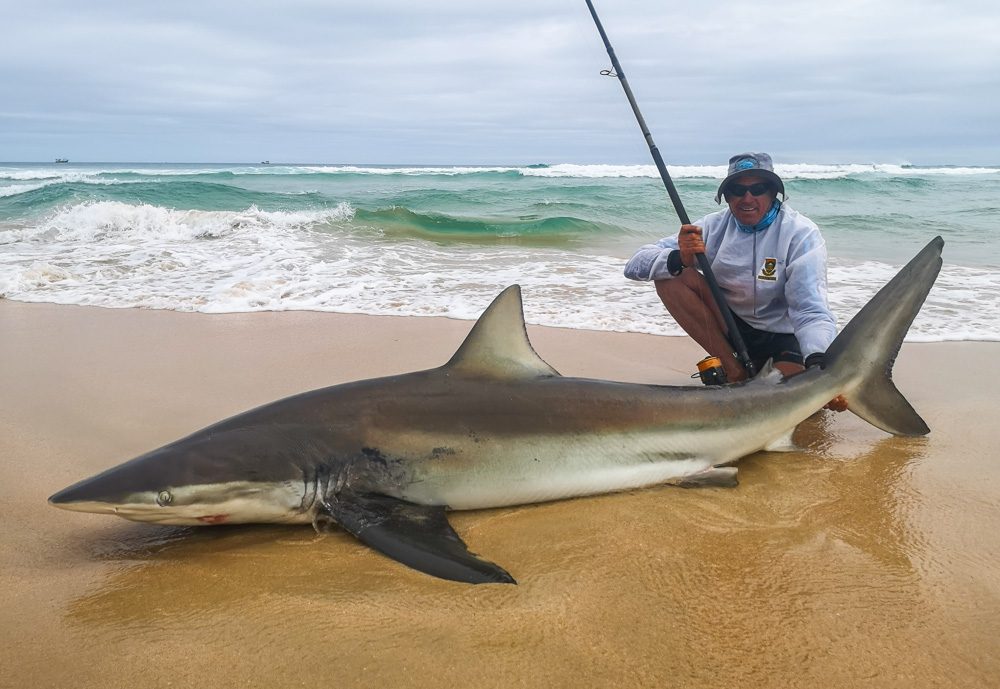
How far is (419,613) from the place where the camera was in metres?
2.18

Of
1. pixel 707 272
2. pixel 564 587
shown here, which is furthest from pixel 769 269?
pixel 564 587

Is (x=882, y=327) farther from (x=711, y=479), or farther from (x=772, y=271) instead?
(x=711, y=479)

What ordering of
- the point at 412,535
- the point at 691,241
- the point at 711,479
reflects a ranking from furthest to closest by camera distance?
the point at 691,241
the point at 711,479
the point at 412,535

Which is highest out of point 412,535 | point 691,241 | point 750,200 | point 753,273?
point 750,200

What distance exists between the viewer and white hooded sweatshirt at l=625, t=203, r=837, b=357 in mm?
3836

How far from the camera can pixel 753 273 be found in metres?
4.23

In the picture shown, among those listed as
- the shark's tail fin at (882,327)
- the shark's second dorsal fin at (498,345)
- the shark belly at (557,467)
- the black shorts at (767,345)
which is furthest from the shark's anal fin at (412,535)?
the black shorts at (767,345)

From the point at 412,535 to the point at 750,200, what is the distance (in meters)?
2.73

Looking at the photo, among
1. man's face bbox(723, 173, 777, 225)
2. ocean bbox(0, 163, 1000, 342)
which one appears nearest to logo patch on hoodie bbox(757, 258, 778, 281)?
man's face bbox(723, 173, 777, 225)

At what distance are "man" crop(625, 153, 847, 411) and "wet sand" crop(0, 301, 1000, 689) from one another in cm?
61

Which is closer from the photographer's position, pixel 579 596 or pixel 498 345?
pixel 579 596

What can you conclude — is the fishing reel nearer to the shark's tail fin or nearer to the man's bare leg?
the man's bare leg

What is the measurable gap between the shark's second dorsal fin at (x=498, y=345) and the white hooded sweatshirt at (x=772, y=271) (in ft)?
5.30

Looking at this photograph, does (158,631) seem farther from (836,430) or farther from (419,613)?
(836,430)
